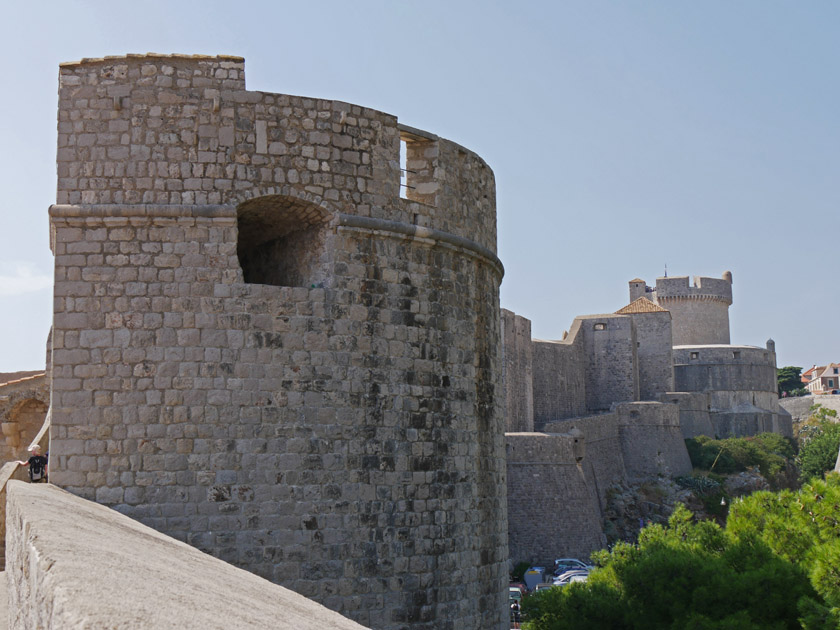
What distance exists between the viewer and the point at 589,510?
31.7m

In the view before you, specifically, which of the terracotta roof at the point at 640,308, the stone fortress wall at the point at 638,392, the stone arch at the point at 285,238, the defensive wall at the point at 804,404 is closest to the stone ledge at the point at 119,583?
the stone arch at the point at 285,238

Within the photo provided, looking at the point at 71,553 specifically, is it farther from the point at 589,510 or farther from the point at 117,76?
the point at 589,510

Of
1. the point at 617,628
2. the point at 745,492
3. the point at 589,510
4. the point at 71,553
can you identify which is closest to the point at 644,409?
the point at 745,492

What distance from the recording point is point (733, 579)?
10.5 metres

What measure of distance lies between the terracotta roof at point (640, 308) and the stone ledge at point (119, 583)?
4064 centimetres

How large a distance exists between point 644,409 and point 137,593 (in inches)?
1486

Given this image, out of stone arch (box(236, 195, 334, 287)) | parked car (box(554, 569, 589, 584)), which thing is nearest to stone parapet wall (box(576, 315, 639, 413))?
parked car (box(554, 569, 589, 584))

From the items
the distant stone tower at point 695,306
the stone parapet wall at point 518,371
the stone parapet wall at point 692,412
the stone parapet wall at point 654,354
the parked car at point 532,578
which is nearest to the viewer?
the parked car at point 532,578

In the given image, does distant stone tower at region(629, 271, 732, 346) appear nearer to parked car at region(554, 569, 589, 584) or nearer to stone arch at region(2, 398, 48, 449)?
parked car at region(554, 569, 589, 584)

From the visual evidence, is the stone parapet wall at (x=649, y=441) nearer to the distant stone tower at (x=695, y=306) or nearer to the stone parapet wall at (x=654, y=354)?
the stone parapet wall at (x=654, y=354)

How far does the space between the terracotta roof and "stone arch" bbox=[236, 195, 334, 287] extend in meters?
37.4

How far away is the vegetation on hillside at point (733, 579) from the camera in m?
9.83

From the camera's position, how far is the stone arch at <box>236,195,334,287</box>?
7387 millimetres

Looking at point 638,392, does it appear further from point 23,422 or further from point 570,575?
point 23,422
